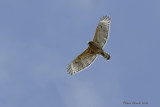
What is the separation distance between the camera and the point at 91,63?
114 feet

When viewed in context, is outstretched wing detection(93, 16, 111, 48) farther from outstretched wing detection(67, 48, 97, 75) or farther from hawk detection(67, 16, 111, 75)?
outstretched wing detection(67, 48, 97, 75)

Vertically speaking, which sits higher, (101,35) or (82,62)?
(101,35)

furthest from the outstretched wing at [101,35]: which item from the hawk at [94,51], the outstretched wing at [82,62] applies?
the outstretched wing at [82,62]

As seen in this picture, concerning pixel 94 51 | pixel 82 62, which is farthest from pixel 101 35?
pixel 82 62

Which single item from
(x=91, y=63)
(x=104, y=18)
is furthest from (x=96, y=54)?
(x=104, y=18)

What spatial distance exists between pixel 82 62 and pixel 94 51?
1.80 metres

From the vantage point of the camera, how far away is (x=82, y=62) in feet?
114

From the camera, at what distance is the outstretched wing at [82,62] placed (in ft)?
113

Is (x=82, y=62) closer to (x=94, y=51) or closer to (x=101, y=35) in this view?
(x=94, y=51)

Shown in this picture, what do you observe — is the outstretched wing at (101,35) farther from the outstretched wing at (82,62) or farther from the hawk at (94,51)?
the outstretched wing at (82,62)

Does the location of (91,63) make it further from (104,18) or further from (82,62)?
(104,18)

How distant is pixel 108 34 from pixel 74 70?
215 inches

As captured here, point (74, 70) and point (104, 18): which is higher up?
point (104, 18)

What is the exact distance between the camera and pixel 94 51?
34.5 m
